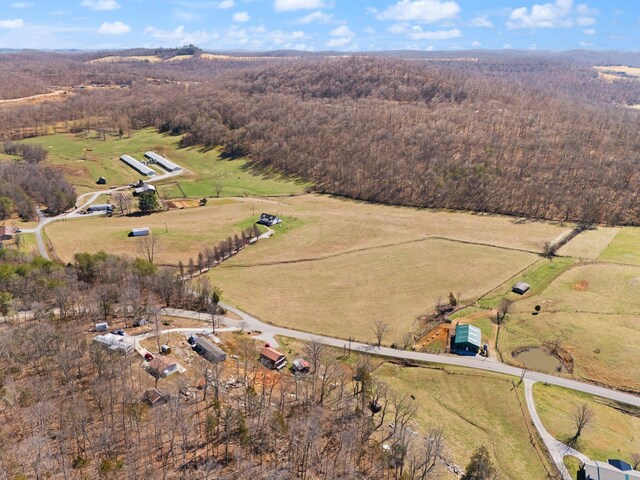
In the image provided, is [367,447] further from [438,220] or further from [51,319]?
[438,220]

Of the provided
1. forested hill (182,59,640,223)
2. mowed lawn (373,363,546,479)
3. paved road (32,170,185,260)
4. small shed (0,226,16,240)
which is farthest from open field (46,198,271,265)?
mowed lawn (373,363,546,479)

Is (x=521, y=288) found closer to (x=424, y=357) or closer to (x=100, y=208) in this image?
(x=424, y=357)

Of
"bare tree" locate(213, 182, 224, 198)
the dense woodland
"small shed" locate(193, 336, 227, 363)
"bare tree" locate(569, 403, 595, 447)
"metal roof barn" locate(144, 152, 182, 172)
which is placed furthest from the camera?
"metal roof barn" locate(144, 152, 182, 172)

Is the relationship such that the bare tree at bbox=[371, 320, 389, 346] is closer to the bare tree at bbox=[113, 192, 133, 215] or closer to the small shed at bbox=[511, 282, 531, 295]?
the small shed at bbox=[511, 282, 531, 295]

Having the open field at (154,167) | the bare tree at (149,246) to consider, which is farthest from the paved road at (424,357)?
the open field at (154,167)

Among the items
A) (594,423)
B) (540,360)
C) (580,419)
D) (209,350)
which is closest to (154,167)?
(209,350)

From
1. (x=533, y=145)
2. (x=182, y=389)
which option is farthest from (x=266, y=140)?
(x=182, y=389)
